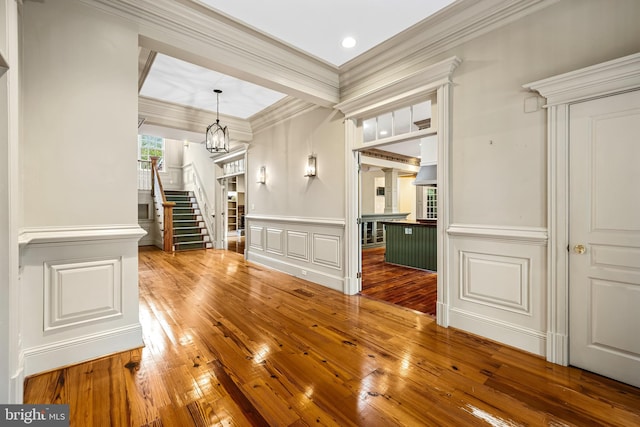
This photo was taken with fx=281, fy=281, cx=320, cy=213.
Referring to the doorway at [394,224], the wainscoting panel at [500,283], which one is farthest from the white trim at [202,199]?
→ the wainscoting panel at [500,283]

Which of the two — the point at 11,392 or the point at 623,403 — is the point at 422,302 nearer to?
the point at 623,403

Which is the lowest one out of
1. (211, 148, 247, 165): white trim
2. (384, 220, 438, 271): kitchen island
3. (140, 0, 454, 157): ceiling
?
(384, 220, 438, 271): kitchen island

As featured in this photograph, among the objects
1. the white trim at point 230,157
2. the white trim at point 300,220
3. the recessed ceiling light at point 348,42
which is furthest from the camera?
the white trim at point 230,157

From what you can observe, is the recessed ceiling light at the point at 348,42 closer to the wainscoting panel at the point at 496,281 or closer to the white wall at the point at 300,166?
the white wall at the point at 300,166

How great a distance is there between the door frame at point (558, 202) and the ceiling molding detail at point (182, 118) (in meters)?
4.89

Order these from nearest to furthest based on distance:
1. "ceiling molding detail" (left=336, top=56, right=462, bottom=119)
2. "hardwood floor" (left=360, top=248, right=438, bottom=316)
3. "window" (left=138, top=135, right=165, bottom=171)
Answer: "ceiling molding detail" (left=336, top=56, right=462, bottom=119) < "hardwood floor" (left=360, top=248, right=438, bottom=316) < "window" (left=138, top=135, right=165, bottom=171)

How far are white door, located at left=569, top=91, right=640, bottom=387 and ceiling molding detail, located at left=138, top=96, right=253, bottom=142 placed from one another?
17.0ft

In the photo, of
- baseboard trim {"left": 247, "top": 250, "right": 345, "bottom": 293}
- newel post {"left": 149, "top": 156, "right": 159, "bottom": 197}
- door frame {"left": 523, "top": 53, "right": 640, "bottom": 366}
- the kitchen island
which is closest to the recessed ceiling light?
door frame {"left": 523, "top": 53, "right": 640, "bottom": 366}

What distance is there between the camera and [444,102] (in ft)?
9.12

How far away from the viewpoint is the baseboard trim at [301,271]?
412 cm

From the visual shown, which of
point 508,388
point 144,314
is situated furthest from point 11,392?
point 508,388

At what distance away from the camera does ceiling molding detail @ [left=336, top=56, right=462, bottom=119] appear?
2.77 m

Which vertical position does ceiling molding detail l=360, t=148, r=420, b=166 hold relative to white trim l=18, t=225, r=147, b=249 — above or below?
above

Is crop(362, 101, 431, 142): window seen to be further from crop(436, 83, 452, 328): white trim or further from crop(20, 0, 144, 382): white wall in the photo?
crop(20, 0, 144, 382): white wall
